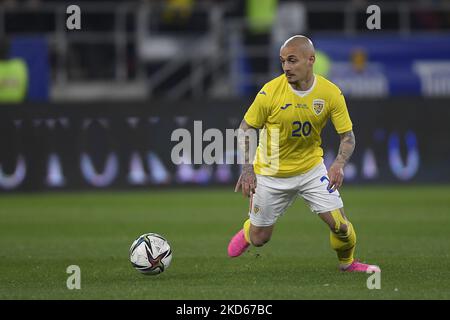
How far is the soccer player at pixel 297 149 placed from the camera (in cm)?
1007

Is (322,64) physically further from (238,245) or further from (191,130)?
(238,245)

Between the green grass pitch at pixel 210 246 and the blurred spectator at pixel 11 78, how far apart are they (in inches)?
121

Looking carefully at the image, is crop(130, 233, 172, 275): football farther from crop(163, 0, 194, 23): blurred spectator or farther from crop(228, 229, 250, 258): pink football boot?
crop(163, 0, 194, 23): blurred spectator

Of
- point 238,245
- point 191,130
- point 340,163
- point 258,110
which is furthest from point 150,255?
point 191,130

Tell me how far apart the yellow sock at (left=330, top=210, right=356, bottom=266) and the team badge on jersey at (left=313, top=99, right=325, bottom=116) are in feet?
3.29

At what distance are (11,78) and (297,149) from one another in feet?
44.3

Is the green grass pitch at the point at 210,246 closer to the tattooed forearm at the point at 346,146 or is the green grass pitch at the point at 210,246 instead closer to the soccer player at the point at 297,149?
the soccer player at the point at 297,149

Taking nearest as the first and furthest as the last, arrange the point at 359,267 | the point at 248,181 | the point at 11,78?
the point at 248,181 → the point at 359,267 → the point at 11,78

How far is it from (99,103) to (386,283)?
1253 centimetres

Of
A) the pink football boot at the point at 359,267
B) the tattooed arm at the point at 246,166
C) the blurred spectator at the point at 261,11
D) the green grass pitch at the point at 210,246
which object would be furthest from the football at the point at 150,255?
the blurred spectator at the point at 261,11

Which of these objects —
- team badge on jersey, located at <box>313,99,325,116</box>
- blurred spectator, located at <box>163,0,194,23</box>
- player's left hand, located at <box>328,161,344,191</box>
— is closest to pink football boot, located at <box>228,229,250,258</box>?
player's left hand, located at <box>328,161,344,191</box>

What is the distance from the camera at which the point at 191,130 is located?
843 inches

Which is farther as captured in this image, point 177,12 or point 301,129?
point 177,12

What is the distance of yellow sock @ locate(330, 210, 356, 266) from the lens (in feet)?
33.9
